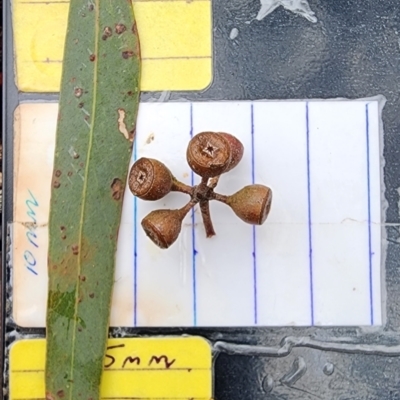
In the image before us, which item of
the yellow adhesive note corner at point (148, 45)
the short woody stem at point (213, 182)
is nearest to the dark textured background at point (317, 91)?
the yellow adhesive note corner at point (148, 45)

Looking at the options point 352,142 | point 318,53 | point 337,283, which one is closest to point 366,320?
point 337,283

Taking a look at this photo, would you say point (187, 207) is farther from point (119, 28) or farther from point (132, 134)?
point (119, 28)

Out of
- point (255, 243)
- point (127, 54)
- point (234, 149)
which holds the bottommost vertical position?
point (255, 243)

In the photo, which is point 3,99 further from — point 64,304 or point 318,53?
point 318,53

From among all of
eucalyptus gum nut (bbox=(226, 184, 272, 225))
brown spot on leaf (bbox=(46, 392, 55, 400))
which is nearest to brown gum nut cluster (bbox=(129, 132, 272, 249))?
eucalyptus gum nut (bbox=(226, 184, 272, 225))

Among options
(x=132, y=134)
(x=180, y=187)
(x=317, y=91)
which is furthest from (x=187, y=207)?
(x=317, y=91)
